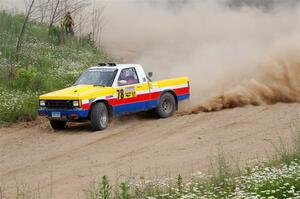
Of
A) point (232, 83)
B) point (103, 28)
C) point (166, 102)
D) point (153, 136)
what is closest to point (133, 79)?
point (166, 102)

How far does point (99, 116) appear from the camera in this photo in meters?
14.4

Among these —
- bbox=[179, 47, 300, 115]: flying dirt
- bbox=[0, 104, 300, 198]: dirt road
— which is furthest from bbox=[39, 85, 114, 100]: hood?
bbox=[179, 47, 300, 115]: flying dirt

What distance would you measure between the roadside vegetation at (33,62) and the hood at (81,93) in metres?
2.06

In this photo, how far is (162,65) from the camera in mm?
23344

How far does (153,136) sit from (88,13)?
20514 millimetres

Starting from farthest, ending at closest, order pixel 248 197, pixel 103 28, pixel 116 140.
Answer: pixel 103 28 → pixel 116 140 → pixel 248 197

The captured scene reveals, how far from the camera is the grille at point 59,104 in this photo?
14.2 m

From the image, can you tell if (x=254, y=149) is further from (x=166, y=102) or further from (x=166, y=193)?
(x=166, y=102)

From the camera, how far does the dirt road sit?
999 centimetres

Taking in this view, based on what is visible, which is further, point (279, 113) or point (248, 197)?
point (279, 113)

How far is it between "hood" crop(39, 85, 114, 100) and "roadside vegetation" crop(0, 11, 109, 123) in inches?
81.2

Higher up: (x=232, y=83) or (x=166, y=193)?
(x=232, y=83)

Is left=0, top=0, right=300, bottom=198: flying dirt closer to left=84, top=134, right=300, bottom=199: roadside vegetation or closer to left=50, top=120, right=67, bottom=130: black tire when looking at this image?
left=50, top=120, right=67, bottom=130: black tire

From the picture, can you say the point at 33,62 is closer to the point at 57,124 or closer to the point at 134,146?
the point at 57,124
